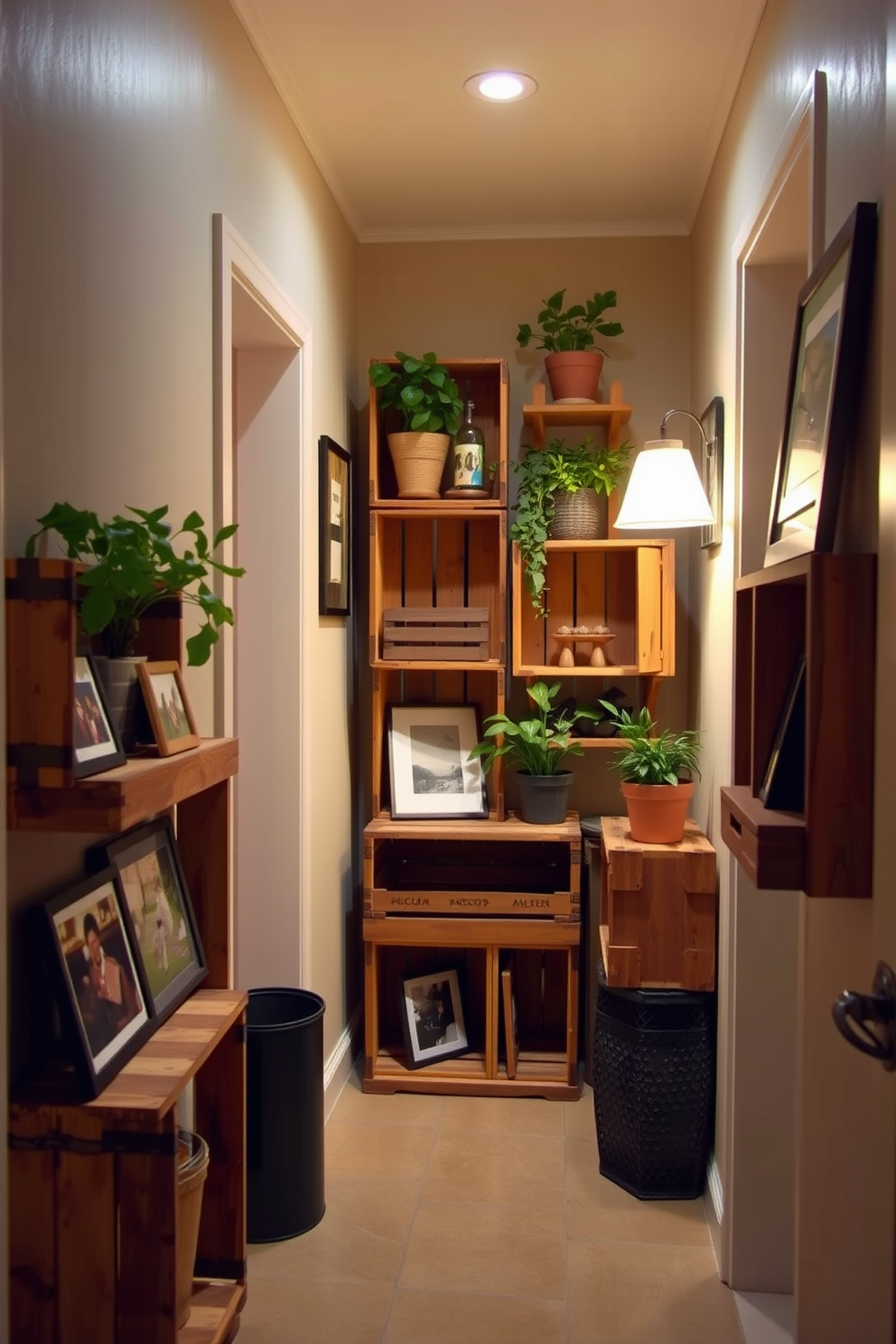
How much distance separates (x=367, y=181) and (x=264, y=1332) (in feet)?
9.87

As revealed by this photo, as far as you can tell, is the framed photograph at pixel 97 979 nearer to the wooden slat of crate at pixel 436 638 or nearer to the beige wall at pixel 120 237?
the beige wall at pixel 120 237

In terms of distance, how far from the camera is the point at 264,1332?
88.7 inches

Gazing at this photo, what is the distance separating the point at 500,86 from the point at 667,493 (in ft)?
A: 3.52

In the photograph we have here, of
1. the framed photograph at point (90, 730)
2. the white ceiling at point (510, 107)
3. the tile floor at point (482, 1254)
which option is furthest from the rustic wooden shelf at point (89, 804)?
the white ceiling at point (510, 107)

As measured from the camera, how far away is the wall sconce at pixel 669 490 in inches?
109

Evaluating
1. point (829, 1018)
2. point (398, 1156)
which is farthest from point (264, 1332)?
point (829, 1018)

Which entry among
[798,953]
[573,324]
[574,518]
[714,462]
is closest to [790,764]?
[798,953]

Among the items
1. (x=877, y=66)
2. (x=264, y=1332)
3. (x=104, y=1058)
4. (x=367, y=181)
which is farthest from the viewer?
(x=367, y=181)

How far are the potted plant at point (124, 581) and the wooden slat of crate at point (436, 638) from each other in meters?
1.80

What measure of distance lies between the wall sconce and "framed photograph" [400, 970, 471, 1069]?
5.30 feet

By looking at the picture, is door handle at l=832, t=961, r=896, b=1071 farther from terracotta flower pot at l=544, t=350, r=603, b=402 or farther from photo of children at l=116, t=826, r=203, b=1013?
terracotta flower pot at l=544, t=350, r=603, b=402

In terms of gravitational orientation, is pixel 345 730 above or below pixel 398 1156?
above

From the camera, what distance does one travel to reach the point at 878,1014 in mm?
1077

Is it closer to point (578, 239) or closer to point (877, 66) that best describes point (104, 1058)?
point (877, 66)
